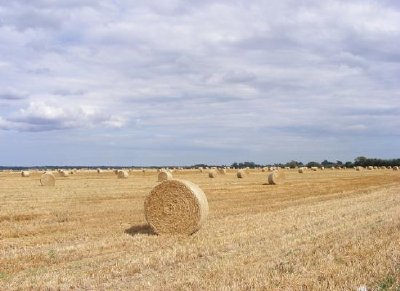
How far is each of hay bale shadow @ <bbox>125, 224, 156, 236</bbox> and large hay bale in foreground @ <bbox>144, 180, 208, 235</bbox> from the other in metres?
0.24

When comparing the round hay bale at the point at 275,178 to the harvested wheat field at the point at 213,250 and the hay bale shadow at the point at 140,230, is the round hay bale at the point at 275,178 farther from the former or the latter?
the hay bale shadow at the point at 140,230

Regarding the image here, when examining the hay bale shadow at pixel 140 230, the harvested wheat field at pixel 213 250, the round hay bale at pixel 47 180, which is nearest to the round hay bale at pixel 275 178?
the round hay bale at pixel 47 180

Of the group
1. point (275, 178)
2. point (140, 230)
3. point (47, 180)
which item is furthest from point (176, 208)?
point (47, 180)

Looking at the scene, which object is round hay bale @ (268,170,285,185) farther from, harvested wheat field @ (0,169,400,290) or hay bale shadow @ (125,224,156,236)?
hay bale shadow @ (125,224,156,236)

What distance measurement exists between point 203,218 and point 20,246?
15.4ft

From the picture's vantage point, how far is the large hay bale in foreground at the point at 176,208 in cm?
1441

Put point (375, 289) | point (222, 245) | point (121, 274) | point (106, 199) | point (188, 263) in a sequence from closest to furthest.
→ point (375, 289) < point (121, 274) < point (188, 263) < point (222, 245) < point (106, 199)

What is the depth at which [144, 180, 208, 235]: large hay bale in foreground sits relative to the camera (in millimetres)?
14413

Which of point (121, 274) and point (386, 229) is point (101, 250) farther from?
point (386, 229)

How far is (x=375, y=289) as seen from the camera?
701cm

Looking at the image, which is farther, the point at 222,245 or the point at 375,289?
the point at 222,245

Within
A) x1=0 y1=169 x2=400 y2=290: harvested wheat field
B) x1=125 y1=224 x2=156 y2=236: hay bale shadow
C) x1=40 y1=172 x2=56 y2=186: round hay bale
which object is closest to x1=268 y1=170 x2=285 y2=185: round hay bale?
x1=40 y1=172 x2=56 y2=186: round hay bale

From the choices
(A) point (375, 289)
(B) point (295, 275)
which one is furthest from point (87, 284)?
(A) point (375, 289)

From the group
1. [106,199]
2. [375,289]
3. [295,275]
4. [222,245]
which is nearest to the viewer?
[375,289]
